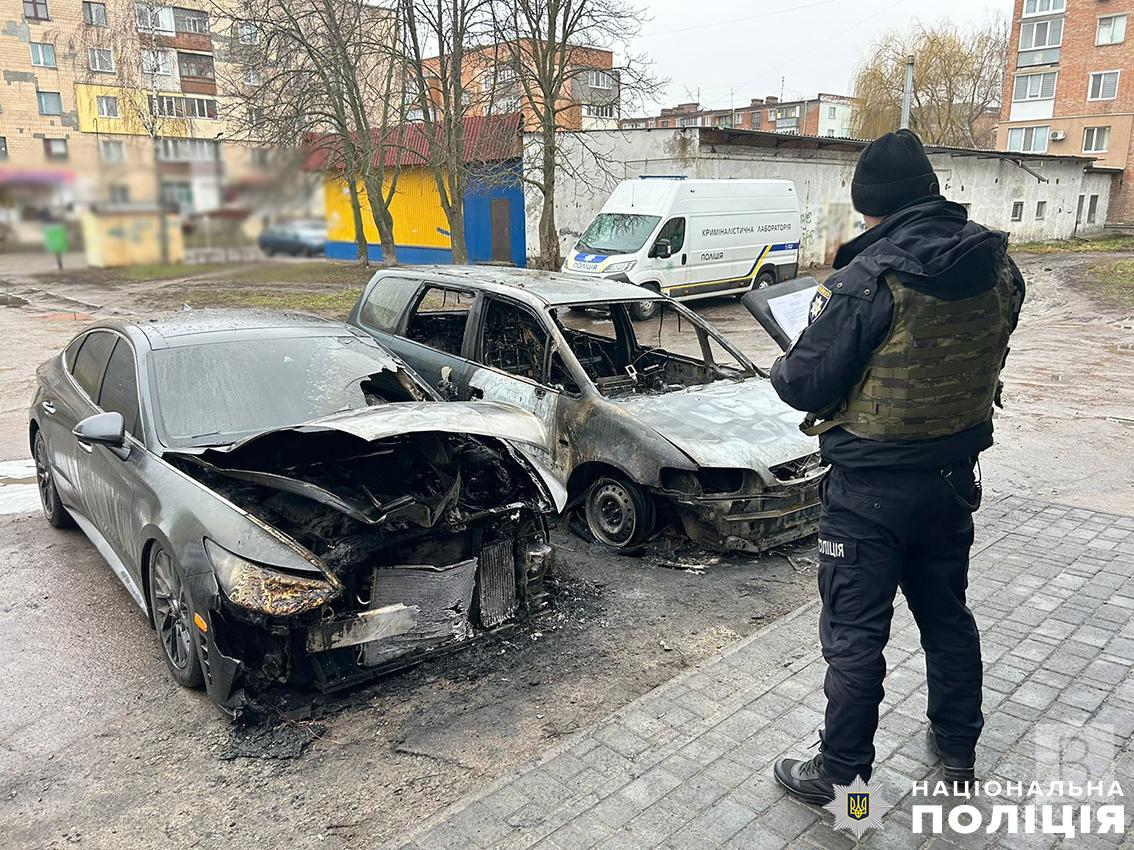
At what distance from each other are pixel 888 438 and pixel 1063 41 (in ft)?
175

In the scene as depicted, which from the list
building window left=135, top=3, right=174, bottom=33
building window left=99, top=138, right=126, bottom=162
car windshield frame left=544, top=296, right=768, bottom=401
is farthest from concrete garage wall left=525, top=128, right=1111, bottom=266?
building window left=135, top=3, right=174, bottom=33

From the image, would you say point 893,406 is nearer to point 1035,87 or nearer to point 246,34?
point 246,34

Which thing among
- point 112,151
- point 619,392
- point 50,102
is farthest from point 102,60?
point 619,392

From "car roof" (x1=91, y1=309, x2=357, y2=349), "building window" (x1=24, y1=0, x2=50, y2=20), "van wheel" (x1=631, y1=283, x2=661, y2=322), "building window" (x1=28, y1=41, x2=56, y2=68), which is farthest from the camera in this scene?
"building window" (x1=24, y1=0, x2=50, y2=20)

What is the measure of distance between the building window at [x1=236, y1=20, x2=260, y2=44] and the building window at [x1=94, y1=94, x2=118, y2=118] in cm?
1463

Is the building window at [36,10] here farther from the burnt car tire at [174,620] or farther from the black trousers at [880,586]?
the black trousers at [880,586]

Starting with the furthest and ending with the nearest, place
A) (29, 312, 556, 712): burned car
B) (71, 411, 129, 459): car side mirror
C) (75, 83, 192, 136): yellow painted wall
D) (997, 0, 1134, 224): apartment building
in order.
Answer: (997, 0, 1134, 224): apartment building < (75, 83, 192, 136): yellow painted wall < (71, 411, 129, 459): car side mirror < (29, 312, 556, 712): burned car

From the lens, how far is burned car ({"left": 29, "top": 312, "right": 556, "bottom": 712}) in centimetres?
319

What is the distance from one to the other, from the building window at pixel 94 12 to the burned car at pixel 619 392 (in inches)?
1421

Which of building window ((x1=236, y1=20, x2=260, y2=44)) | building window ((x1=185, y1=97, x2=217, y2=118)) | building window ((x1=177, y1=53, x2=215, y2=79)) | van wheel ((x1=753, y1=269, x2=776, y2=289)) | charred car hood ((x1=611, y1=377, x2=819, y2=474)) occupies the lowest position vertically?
charred car hood ((x1=611, y1=377, x2=819, y2=474))

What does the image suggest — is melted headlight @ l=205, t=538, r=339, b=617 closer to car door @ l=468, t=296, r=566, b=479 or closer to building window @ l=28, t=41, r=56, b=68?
car door @ l=468, t=296, r=566, b=479

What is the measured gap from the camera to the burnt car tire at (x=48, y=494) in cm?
528

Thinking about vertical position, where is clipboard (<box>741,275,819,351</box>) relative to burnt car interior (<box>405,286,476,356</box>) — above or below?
above

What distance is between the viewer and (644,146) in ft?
68.8
